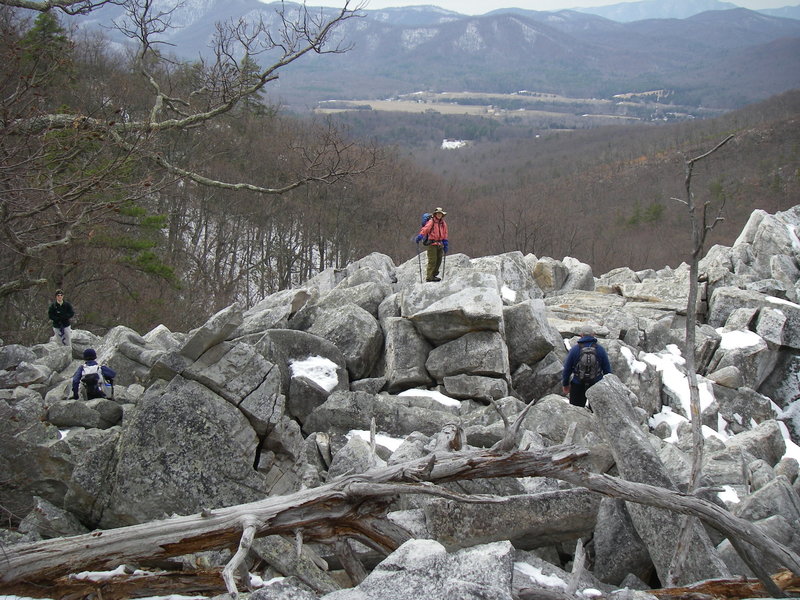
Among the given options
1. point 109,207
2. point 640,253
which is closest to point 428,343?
point 109,207

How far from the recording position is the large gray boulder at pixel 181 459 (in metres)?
7.09

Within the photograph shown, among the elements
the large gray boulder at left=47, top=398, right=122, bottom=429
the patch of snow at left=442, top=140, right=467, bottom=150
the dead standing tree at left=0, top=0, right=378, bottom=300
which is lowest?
the large gray boulder at left=47, top=398, right=122, bottom=429

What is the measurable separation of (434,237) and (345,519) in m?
9.71

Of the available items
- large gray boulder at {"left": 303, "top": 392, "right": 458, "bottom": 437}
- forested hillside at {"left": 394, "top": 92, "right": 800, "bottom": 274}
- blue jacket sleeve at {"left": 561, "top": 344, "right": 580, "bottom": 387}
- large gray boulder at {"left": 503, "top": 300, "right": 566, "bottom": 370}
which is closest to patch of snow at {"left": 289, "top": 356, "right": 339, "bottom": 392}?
large gray boulder at {"left": 303, "top": 392, "right": 458, "bottom": 437}

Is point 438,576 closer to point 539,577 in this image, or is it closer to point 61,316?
point 539,577

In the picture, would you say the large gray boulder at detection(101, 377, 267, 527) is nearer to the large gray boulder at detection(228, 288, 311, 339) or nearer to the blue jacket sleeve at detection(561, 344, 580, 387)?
the large gray boulder at detection(228, 288, 311, 339)

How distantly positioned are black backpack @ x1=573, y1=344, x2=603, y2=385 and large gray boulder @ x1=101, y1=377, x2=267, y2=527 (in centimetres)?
519

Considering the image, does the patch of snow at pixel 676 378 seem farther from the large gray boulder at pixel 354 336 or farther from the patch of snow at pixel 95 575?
the patch of snow at pixel 95 575

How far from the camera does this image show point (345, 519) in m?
6.15

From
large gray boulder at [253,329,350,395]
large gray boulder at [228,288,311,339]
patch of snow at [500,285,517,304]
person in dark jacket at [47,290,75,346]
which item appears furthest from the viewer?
patch of snow at [500,285,517,304]

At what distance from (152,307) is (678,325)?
19.7 metres

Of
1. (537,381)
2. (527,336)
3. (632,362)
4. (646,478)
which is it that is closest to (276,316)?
(527,336)

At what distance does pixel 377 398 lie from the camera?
10555 millimetres

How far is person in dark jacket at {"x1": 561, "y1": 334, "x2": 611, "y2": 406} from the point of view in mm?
10266
